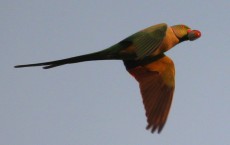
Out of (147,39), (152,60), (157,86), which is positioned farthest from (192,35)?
(147,39)

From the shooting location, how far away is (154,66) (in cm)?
753

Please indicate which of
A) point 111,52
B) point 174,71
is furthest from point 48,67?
point 174,71

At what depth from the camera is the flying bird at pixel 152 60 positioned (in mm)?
6400

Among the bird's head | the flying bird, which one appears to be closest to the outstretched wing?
the flying bird

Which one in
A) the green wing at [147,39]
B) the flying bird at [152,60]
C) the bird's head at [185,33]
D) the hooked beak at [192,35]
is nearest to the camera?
the green wing at [147,39]

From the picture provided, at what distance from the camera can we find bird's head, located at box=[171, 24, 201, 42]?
7.32 meters

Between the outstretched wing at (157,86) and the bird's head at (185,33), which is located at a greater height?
the bird's head at (185,33)

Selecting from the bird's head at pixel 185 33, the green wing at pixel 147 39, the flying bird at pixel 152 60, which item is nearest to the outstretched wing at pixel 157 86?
the flying bird at pixel 152 60

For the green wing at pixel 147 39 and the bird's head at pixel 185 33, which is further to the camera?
the bird's head at pixel 185 33

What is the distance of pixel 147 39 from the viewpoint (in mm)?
6312

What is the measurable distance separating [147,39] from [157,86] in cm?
136

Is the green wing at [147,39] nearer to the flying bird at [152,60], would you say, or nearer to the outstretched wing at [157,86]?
the flying bird at [152,60]

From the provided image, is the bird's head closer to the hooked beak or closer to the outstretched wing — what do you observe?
the hooked beak

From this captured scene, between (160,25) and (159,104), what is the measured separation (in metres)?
1.22
